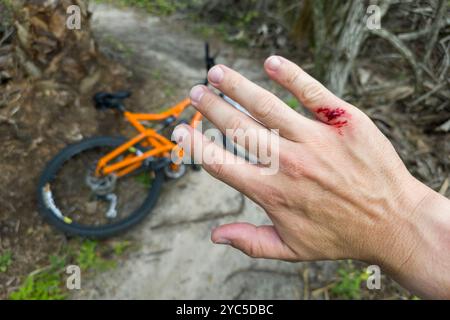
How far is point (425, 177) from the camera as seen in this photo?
4.19m

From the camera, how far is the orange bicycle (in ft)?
11.3

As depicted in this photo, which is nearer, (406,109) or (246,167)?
(246,167)

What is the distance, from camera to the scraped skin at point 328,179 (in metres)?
1.53

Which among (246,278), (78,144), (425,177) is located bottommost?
(246,278)

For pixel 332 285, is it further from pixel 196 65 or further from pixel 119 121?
pixel 196 65

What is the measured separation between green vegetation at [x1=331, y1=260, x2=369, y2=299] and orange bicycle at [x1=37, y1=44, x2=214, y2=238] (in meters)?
2.08

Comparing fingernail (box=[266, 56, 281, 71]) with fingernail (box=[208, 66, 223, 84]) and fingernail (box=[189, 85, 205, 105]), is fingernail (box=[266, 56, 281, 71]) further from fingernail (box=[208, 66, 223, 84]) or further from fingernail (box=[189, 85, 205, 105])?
fingernail (box=[189, 85, 205, 105])

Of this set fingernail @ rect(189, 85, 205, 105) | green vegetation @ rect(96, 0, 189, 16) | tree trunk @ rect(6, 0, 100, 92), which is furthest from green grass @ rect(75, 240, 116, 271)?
green vegetation @ rect(96, 0, 189, 16)

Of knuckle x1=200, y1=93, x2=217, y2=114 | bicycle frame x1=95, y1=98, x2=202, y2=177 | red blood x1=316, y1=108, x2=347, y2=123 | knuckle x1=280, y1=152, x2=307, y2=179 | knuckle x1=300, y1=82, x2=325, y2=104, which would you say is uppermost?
knuckle x1=300, y1=82, x2=325, y2=104

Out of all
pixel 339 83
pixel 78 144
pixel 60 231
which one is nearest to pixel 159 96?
pixel 78 144

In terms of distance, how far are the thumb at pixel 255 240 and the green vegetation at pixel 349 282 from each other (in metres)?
2.03

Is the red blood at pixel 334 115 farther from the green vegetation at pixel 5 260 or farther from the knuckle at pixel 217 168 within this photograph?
the green vegetation at pixel 5 260

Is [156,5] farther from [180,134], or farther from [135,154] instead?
[180,134]

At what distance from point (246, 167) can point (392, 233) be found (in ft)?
2.43
